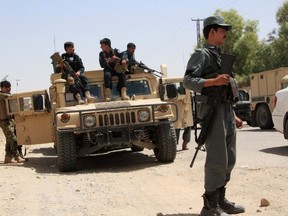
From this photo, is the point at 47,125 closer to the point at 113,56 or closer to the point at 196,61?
the point at 113,56

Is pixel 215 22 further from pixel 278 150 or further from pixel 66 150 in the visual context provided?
pixel 278 150

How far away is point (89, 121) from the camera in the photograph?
8398 mm

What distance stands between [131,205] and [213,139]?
1453 millimetres

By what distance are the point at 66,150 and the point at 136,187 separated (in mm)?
2226

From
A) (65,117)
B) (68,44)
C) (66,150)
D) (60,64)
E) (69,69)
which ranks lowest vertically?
(66,150)

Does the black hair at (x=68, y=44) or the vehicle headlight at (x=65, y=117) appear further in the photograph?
the black hair at (x=68, y=44)

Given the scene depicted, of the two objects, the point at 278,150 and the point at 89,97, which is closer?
the point at 89,97

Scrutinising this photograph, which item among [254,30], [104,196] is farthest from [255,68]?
[104,196]

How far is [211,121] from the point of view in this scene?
14.5 ft

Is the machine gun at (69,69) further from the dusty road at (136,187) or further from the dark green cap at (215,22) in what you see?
the dark green cap at (215,22)

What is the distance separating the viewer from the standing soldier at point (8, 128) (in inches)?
401

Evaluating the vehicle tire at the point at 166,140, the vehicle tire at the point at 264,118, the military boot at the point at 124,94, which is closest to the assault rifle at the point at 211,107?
the vehicle tire at the point at 166,140

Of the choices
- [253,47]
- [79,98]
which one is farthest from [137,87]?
[253,47]

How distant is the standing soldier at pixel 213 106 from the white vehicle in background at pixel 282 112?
18.1 ft
